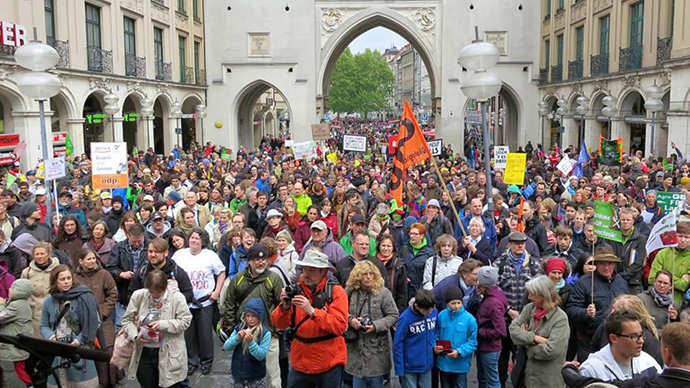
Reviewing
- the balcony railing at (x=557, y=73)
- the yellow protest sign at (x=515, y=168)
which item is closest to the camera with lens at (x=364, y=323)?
the yellow protest sign at (x=515, y=168)

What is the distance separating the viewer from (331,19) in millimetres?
33594

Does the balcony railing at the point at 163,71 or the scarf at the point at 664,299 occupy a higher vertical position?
the balcony railing at the point at 163,71

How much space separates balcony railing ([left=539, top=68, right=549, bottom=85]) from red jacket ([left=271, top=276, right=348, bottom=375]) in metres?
29.9

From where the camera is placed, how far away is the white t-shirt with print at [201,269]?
22.7ft

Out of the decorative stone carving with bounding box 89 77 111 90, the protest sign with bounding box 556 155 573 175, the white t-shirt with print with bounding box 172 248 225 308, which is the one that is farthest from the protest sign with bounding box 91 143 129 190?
the decorative stone carving with bounding box 89 77 111 90

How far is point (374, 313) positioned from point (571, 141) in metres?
26.1

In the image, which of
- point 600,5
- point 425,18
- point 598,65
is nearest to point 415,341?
point 598,65

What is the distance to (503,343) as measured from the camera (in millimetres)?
6594

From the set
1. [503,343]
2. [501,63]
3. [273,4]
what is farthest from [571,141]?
[503,343]

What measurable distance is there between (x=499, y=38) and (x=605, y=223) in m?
28.2

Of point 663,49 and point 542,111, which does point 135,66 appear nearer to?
point 542,111

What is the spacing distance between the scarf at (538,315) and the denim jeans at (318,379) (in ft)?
5.57

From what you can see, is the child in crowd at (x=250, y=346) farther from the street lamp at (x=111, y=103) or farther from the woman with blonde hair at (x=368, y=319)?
the street lamp at (x=111, y=103)

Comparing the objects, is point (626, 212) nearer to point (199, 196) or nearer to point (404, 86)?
point (199, 196)
